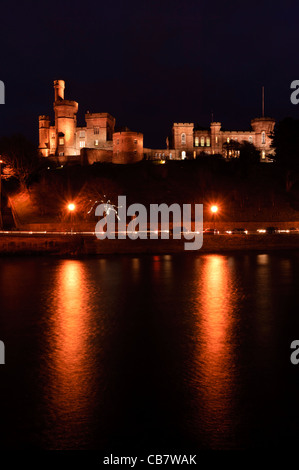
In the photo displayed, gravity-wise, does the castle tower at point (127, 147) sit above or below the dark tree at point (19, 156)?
above

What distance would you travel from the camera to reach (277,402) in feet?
33.1

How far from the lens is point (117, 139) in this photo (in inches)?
3282

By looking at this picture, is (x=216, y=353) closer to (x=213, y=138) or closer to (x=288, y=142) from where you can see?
(x=288, y=142)

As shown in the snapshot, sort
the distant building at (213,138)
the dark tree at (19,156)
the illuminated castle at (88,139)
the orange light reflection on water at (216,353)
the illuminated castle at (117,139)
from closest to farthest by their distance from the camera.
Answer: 1. the orange light reflection on water at (216,353)
2. the dark tree at (19,156)
3. the illuminated castle at (88,139)
4. the illuminated castle at (117,139)
5. the distant building at (213,138)

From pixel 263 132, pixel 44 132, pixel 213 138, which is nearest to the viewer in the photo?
pixel 213 138

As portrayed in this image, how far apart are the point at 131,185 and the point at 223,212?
17205 mm

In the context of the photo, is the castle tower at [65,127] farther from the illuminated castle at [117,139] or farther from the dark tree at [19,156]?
the dark tree at [19,156]

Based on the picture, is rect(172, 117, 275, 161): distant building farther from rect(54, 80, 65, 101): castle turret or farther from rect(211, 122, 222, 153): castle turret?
rect(54, 80, 65, 101): castle turret

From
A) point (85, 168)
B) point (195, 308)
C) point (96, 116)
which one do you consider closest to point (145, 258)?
point (195, 308)

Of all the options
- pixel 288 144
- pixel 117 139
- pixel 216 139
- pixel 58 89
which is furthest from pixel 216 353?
pixel 58 89

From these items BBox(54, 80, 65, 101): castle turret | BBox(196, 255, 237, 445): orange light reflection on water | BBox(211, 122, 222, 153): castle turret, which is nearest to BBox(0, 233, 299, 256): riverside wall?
BBox(196, 255, 237, 445): orange light reflection on water

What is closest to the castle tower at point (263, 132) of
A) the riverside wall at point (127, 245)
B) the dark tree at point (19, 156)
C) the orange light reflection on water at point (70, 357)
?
the dark tree at point (19, 156)

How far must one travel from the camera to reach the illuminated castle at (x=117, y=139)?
3278 inches

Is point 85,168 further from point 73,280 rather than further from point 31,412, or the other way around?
point 31,412
